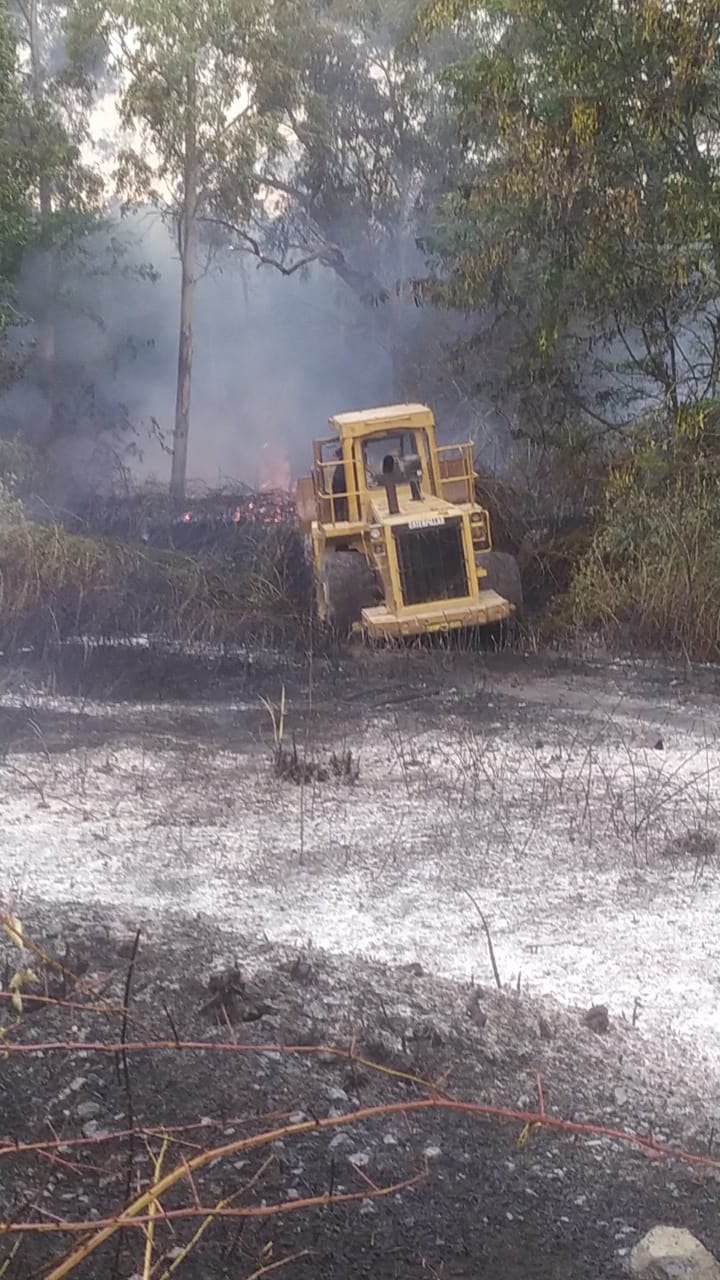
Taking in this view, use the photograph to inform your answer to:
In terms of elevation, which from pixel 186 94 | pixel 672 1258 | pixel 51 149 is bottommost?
pixel 672 1258

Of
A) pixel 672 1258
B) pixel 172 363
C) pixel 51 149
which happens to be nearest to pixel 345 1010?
pixel 672 1258

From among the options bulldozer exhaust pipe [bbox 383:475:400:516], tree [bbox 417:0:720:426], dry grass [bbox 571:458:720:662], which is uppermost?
tree [bbox 417:0:720:426]

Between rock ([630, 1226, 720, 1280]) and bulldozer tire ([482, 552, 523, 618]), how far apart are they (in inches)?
349

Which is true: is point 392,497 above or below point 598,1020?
above

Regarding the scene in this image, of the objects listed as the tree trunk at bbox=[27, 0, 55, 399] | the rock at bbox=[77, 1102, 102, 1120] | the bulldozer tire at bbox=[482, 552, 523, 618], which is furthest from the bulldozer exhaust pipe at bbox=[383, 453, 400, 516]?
the tree trunk at bbox=[27, 0, 55, 399]

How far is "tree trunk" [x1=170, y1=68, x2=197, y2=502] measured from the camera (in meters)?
21.1

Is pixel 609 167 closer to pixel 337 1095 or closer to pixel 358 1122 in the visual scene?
pixel 337 1095

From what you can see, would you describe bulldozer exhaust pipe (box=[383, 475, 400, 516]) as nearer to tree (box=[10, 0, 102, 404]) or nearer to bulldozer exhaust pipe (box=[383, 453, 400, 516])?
bulldozer exhaust pipe (box=[383, 453, 400, 516])

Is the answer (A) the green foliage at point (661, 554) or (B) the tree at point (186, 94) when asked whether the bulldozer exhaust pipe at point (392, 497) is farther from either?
(B) the tree at point (186, 94)

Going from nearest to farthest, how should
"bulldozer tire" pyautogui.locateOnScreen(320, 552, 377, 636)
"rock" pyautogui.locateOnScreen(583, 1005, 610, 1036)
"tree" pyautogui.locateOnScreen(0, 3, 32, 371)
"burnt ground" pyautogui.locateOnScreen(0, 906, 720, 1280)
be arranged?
"burnt ground" pyautogui.locateOnScreen(0, 906, 720, 1280) → "rock" pyautogui.locateOnScreen(583, 1005, 610, 1036) → "bulldozer tire" pyautogui.locateOnScreen(320, 552, 377, 636) → "tree" pyautogui.locateOnScreen(0, 3, 32, 371)

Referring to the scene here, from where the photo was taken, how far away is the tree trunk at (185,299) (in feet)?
69.2

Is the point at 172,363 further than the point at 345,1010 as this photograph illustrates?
Yes

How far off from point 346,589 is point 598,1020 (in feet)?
24.3

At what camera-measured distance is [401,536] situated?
34.9ft
